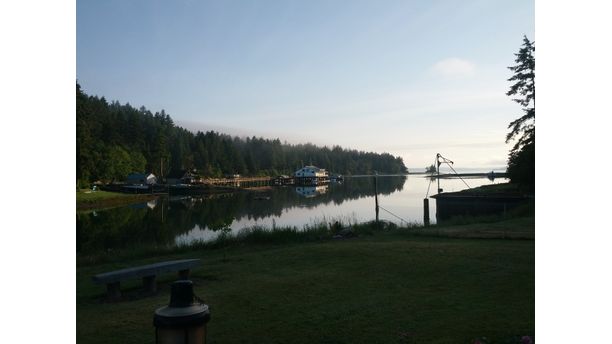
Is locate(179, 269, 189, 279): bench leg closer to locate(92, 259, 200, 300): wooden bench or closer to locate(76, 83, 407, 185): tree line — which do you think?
locate(92, 259, 200, 300): wooden bench

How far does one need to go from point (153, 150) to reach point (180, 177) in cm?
701

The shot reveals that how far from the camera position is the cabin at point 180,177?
75700 mm

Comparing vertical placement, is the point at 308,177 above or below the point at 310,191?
above

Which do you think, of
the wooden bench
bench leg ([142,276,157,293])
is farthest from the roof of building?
bench leg ([142,276,157,293])

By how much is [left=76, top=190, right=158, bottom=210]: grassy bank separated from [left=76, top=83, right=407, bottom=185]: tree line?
193cm

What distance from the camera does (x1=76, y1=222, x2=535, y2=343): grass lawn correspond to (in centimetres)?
445

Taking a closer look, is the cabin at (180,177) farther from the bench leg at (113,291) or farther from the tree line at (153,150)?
the bench leg at (113,291)

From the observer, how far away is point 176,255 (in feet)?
36.6

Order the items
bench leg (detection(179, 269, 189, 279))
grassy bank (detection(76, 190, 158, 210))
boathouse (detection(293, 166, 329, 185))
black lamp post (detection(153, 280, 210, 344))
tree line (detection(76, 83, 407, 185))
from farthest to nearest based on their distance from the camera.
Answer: boathouse (detection(293, 166, 329, 185)) → tree line (detection(76, 83, 407, 185)) → grassy bank (detection(76, 190, 158, 210)) → bench leg (detection(179, 269, 189, 279)) → black lamp post (detection(153, 280, 210, 344))

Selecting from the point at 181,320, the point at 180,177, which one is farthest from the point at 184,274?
the point at 180,177

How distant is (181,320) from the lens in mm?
2428

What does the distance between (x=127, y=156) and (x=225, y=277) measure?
6181cm

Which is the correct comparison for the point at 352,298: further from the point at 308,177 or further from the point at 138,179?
the point at 308,177
